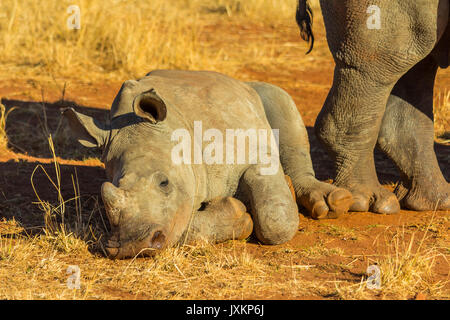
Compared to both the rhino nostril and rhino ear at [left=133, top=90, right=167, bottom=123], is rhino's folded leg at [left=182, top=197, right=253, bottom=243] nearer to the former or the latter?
the rhino nostril

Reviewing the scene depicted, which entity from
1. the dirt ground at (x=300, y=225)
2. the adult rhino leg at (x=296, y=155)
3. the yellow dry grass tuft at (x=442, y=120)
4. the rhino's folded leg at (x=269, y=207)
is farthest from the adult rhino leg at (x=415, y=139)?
the yellow dry grass tuft at (x=442, y=120)

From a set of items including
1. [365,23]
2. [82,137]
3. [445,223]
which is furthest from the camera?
[445,223]

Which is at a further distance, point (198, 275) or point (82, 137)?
point (82, 137)

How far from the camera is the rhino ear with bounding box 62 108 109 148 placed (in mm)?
4160

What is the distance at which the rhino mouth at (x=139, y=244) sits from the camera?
376cm

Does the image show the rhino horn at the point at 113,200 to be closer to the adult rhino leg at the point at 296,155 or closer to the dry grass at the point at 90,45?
the adult rhino leg at the point at 296,155

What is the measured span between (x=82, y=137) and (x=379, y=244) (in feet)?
6.14

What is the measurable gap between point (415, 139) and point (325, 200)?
113 cm

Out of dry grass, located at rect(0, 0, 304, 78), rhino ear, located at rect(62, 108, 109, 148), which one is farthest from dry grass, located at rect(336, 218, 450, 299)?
dry grass, located at rect(0, 0, 304, 78)

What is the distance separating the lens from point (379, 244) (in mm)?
4504

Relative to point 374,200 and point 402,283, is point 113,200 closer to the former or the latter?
point 402,283

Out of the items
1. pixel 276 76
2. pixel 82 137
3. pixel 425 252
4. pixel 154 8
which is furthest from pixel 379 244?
pixel 154 8

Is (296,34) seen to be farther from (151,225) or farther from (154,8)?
(151,225)
